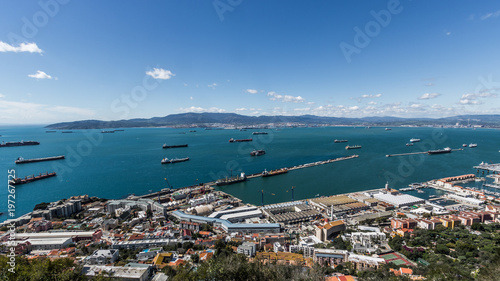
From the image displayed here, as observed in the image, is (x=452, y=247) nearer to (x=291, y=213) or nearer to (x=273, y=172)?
(x=291, y=213)

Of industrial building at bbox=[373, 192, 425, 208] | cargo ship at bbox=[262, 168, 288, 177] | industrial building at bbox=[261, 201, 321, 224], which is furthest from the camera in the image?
cargo ship at bbox=[262, 168, 288, 177]

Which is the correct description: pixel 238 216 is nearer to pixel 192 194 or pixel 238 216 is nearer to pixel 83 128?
pixel 192 194

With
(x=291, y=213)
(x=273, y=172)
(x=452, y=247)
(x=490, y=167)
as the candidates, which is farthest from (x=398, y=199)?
(x=490, y=167)

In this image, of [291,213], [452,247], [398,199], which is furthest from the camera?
[398,199]

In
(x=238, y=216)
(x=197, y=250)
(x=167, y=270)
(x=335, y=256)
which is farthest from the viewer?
(x=238, y=216)

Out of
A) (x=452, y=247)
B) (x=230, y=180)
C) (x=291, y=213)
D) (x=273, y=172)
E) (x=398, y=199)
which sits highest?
(x=273, y=172)

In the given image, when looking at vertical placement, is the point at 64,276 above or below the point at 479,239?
above

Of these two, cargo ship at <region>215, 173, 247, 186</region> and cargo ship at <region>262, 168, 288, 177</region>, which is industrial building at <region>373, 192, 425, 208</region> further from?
cargo ship at <region>215, 173, 247, 186</region>

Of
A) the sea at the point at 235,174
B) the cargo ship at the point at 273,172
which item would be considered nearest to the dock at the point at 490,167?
the sea at the point at 235,174

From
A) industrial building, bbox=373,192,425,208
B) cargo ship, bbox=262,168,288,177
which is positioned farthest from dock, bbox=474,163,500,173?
cargo ship, bbox=262,168,288,177

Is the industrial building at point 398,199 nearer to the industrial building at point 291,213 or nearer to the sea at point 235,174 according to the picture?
the sea at point 235,174

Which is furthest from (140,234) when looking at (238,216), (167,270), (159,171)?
(159,171)
